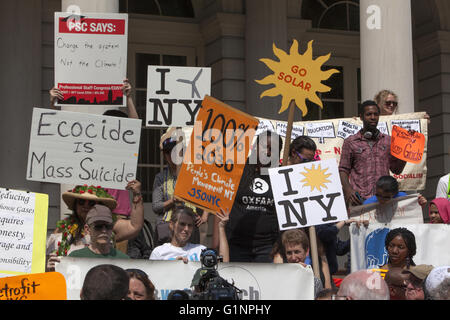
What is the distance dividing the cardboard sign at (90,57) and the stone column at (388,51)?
3.07 meters

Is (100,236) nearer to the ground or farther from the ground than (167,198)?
nearer to the ground

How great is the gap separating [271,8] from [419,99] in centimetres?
317

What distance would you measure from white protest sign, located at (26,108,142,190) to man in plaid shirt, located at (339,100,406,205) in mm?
2093

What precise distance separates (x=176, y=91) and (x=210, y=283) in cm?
327

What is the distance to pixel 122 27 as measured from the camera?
880 cm

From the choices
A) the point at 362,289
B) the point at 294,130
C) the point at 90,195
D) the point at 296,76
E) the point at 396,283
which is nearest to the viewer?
the point at 362,289

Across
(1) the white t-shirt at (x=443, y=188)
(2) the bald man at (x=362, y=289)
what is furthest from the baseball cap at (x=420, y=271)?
(1) the white t-shirt at (x=443, y=188)

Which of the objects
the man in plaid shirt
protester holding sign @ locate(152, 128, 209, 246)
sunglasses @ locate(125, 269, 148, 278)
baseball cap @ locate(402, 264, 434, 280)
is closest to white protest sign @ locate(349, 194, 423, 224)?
the man in plaid shirt

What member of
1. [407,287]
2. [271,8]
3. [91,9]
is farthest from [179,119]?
[271,8]

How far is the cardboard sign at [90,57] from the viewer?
866 cm

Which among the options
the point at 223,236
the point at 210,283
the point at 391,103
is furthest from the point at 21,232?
the point at 391,103

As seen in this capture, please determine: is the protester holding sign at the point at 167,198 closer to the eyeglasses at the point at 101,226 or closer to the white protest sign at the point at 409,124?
the eyeglasses at the point at 101,226

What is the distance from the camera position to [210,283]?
19.0ft

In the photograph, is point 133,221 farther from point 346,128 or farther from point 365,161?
point 346,128
